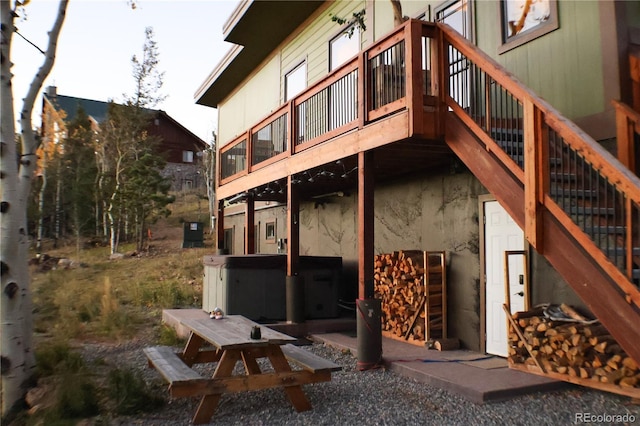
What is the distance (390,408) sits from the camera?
5.09 meters

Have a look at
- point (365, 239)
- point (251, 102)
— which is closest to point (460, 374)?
point (365, 239)

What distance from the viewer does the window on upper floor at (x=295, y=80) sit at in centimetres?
1378

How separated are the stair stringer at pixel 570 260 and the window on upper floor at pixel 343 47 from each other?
20.8 ft

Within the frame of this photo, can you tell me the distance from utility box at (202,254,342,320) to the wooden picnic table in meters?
3.55

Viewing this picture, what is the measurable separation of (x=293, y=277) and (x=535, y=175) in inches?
219

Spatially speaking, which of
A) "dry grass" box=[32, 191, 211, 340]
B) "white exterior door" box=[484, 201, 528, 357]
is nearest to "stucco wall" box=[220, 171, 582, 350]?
"white exterior door" box=[484, 201, 528, 357]

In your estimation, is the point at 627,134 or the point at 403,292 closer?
the point at 627,134

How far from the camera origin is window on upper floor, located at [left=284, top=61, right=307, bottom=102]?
13.8m

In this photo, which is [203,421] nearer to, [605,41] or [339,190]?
[605,41]

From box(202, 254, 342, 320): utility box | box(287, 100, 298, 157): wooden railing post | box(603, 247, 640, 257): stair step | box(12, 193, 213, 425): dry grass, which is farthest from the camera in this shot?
box(202, 254, 342, 320): utility box

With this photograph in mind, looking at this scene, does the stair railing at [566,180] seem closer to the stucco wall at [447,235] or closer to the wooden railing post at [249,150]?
the stucco wall at [447,235]

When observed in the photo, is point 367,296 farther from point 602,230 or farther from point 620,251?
point 620,251

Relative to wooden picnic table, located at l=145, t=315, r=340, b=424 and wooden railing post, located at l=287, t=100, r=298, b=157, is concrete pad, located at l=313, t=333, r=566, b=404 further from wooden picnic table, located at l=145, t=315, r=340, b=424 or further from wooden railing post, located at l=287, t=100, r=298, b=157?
wooden railing post, located at l=287, t=100, r=298, b=157

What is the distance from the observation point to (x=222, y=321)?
6402 millimetres
